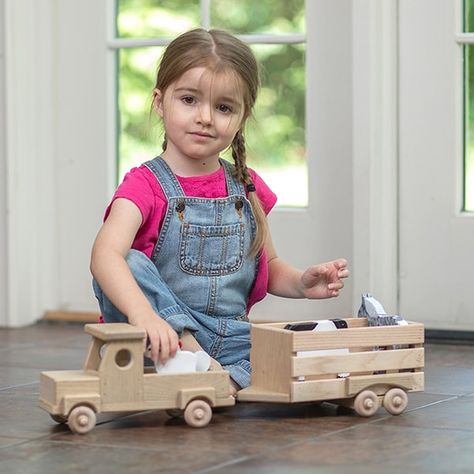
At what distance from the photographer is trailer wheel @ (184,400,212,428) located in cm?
161

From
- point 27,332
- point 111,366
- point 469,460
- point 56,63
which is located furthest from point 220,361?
point 56,63

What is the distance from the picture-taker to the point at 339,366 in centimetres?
167

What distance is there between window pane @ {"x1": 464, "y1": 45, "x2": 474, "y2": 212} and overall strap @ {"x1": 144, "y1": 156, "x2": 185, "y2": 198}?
757mm

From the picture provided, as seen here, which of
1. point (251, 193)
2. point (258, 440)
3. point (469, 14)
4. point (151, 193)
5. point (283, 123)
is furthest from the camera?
point (283, 123)

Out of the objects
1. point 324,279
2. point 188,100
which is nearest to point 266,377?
point 324,279

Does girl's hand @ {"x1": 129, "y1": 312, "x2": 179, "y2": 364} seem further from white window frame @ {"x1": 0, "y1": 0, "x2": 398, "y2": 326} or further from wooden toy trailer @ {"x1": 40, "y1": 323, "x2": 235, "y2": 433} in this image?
white window frame @ {"x1": 0, "y1": 0, "x2": 398, "y2": 326}

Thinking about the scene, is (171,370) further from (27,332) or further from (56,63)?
(56,63)

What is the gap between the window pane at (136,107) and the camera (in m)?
2.64

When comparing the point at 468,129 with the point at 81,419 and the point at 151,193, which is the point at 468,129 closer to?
the point at 151,193

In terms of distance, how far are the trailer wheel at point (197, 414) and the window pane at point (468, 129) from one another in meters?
0.95

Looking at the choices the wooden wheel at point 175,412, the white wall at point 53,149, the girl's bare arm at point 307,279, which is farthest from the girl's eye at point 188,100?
the white wall at point 53,149

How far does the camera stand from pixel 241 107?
1860 millimetres

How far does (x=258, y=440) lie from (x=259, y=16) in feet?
4.02

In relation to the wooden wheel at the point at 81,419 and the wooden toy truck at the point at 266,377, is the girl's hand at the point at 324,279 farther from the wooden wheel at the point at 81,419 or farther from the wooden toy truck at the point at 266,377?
the wooden wheel at the point at 81,419
